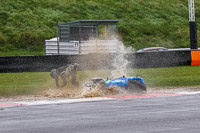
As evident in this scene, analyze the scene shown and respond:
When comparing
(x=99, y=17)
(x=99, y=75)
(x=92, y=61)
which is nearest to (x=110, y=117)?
(x=99, y=75)

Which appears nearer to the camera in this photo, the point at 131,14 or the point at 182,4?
the point at 131,14

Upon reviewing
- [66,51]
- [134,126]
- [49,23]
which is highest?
[49,23]

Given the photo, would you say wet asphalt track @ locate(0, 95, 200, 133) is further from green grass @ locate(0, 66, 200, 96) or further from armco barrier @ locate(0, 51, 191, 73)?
armco barrier @ locate(0, 51, 191, 73)

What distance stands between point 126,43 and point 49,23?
7.04 m

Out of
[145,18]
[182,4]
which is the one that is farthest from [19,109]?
[182,4]

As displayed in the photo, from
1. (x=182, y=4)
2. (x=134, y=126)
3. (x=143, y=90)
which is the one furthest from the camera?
(x=182, y=4)

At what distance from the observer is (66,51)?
35.0 metres

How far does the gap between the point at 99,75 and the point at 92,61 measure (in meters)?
1.48

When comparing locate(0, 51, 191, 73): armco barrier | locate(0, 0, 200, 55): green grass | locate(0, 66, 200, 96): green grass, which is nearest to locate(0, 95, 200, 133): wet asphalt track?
locate(0, 66, 200, 96): green grass

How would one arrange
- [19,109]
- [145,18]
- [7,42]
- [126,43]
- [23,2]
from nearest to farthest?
[19,109]
[7,42]
[126,43]
[23,2]
[145,18]

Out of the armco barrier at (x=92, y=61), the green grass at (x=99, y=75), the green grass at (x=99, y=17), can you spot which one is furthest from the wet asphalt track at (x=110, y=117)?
the green grass at (x=99, y=17)

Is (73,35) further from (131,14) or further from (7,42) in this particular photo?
(131,14)

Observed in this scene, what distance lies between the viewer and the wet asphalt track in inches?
360

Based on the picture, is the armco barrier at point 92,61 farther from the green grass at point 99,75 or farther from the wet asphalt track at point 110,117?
the wet asphalt track at point 110,117
